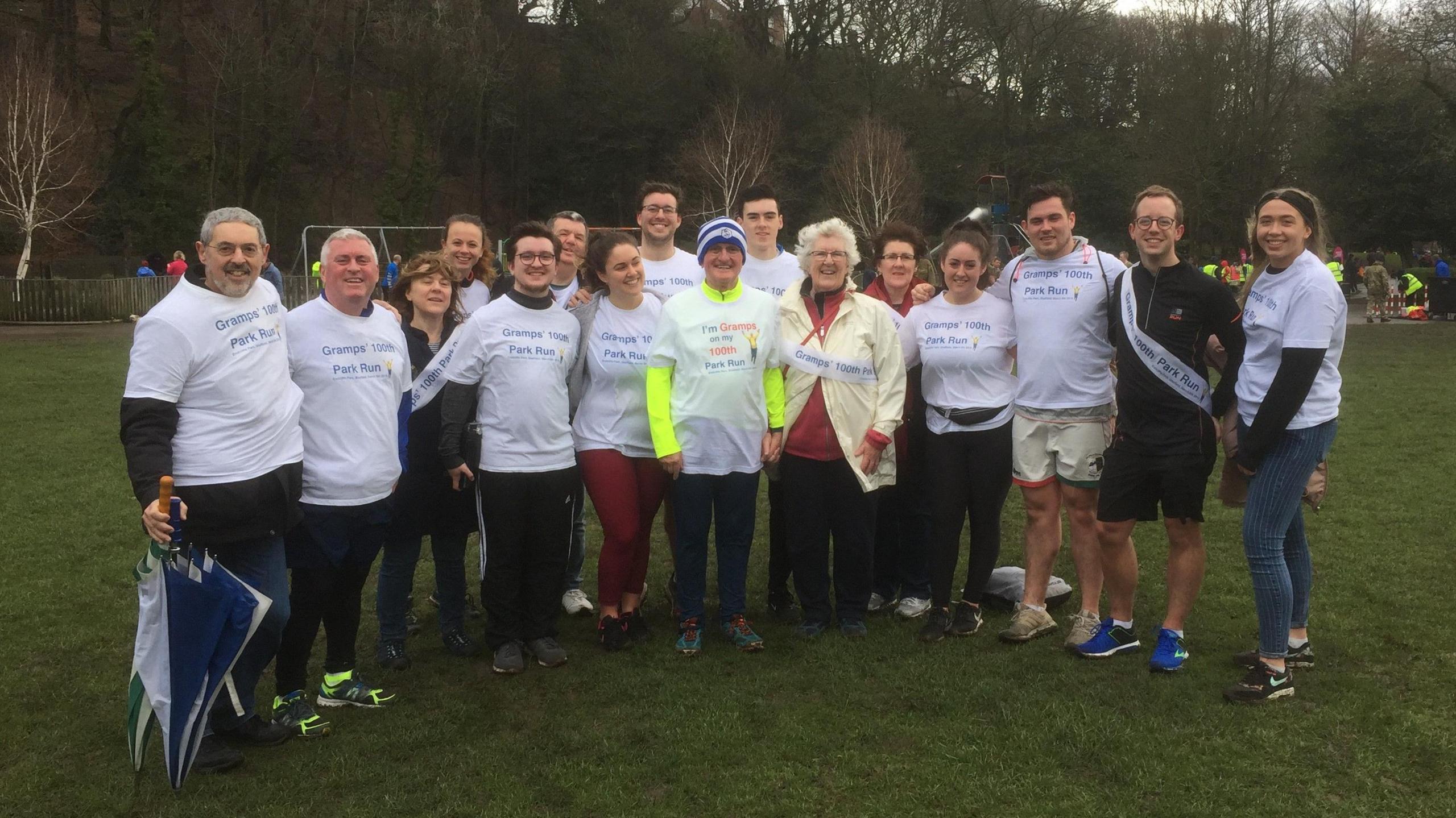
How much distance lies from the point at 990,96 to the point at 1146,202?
4208cm

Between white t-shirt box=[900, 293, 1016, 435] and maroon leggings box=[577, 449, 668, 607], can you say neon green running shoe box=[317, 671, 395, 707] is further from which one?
white t-shirt box=[900, 293, 1016, 435]

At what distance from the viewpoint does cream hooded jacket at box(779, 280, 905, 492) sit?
498 centimetres

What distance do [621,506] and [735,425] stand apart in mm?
646

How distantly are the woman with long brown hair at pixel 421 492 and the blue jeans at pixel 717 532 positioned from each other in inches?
38.8

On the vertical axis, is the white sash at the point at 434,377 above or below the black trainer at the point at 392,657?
above

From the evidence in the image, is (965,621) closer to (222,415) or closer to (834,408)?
(834,408)

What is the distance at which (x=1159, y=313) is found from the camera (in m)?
4.36

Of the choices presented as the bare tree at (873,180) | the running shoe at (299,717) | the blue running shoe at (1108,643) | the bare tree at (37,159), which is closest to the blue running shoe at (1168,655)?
the blue running shoe at (1108,643)

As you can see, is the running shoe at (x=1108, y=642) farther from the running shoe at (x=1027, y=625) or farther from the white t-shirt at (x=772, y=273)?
the white t-shirt at (x=772, y=273)

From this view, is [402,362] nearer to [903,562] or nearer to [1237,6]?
[903,562]

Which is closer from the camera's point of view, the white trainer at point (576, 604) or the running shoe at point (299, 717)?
the running shoe at point (299, 717)

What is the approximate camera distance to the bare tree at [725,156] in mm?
38938

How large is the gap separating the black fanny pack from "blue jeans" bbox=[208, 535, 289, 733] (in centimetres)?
296

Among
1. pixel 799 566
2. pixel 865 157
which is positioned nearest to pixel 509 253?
pixel 799 566
